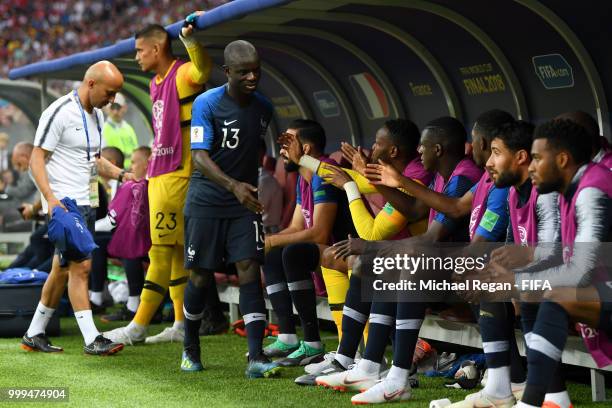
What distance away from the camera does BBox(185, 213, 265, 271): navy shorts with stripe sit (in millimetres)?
6000

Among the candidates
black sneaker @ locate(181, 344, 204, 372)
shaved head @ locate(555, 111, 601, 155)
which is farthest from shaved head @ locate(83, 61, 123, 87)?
shaved head @ locate(555, 111, 601, 155)

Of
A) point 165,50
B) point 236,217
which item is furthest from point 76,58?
point 236,217

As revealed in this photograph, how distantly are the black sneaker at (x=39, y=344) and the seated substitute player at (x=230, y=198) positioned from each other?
1.38 metres

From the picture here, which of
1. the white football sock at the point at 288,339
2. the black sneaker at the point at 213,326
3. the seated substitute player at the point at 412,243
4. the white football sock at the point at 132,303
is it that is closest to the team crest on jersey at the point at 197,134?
the seated substitute player at the point at 412,243

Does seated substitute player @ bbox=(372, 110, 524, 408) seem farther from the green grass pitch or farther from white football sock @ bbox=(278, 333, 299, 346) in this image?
white football sock @ bbox=(278, 333, 299, 346)

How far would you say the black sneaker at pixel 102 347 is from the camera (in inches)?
271

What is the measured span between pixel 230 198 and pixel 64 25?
2358 cm

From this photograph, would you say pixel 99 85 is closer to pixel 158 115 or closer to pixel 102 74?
pixel 102 74

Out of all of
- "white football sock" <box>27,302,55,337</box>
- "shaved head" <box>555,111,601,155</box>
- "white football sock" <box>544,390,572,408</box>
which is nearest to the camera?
"white football sock" <box>544,390,572,408</box>

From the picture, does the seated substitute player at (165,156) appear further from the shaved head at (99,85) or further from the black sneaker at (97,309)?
the black sneaker at (97,309)

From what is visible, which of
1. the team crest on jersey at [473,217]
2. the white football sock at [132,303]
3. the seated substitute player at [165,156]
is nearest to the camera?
the team crest on jersey at [473,217]

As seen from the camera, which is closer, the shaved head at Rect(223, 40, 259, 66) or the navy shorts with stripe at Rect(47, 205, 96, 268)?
the shaved head at Rect(223, 40, 259, 66)

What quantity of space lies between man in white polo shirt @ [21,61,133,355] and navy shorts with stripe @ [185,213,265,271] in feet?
3.81

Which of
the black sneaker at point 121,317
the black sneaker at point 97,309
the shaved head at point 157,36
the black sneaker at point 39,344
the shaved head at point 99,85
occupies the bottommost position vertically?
the black sneaker at point 97,309
